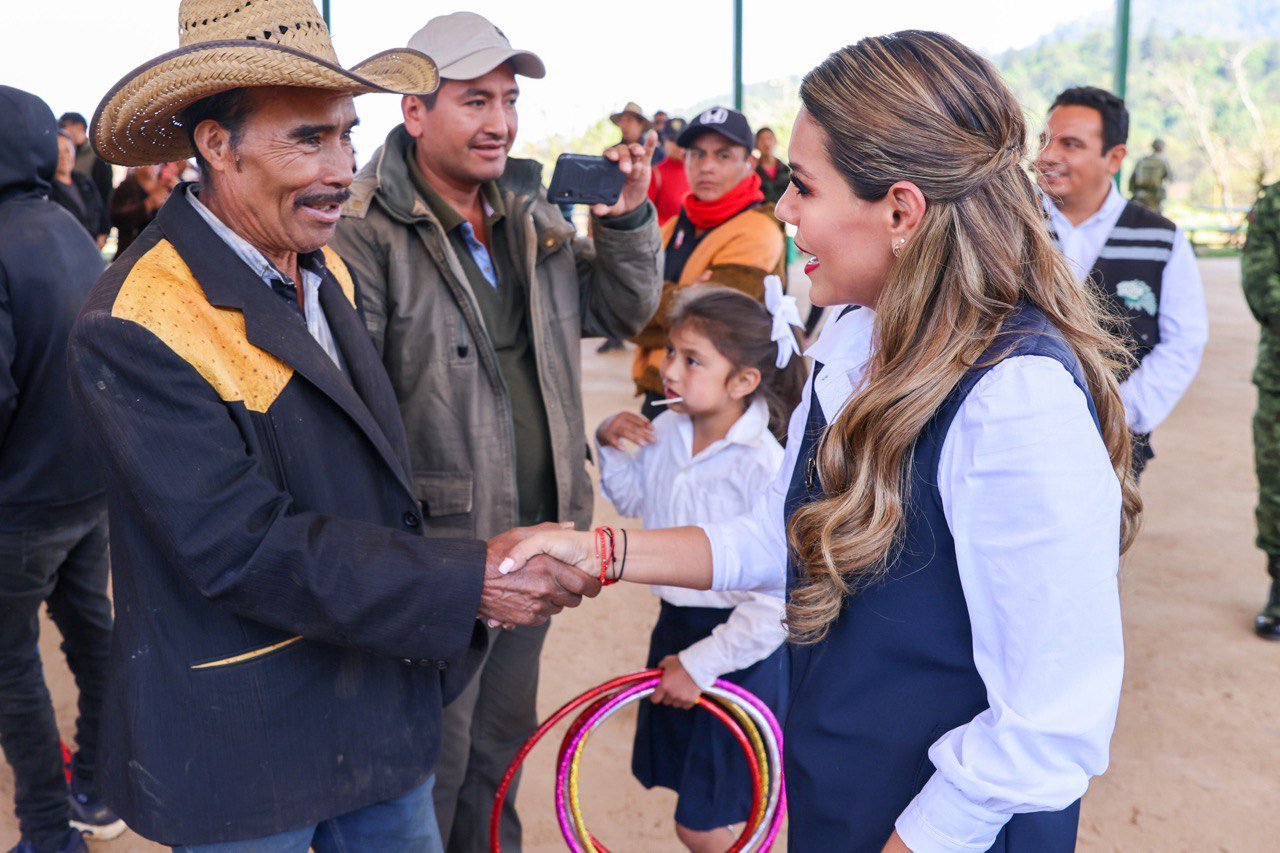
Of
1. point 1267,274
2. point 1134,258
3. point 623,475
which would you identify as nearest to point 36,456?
point 623,475

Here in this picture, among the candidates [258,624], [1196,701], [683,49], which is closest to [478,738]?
[258,624]

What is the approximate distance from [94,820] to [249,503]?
7.02 feet

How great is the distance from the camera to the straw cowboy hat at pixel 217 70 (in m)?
1.60

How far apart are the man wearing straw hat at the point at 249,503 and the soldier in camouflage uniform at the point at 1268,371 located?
3.58 meters

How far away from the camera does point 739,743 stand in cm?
254

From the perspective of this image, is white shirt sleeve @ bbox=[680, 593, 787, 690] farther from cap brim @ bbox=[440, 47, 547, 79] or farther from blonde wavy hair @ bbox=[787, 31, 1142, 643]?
cap brim @ bbox=[440, 47, 547, 79]

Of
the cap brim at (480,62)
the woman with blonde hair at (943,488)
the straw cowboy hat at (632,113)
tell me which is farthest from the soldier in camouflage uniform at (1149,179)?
the woman with blonde hair at (943,488)

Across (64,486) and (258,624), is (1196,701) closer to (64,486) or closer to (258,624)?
(258,624)

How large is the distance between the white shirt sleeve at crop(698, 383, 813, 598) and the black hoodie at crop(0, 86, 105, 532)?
1797 millimetres

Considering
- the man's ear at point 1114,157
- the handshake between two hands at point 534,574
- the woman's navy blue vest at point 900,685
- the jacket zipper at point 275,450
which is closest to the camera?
the woman's navy blue vest at point 900,685

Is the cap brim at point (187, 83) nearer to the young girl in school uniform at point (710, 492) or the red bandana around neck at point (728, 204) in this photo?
the young girl in school uniform at point (710, 492)

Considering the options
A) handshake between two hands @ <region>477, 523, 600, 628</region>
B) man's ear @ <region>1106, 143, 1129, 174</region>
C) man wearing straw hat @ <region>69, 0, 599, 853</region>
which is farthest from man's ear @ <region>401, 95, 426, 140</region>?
man's ear @ <region>1106, 143, 1129, 174</region>

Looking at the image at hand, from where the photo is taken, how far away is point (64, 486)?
277 centimetres

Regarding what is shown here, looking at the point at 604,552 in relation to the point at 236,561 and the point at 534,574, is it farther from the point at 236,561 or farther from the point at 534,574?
the point at 236,561
